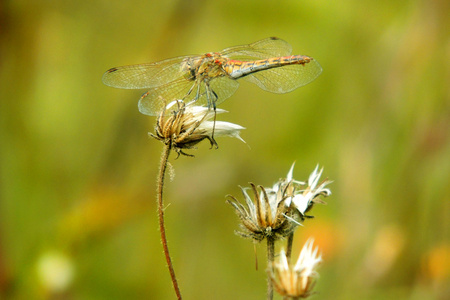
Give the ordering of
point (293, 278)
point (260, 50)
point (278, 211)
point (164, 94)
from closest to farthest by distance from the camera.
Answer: point (293, 278) → point (278, 211) → point (164, 94) → point (260, 50)

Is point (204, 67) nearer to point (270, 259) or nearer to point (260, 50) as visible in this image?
point (260, 50)

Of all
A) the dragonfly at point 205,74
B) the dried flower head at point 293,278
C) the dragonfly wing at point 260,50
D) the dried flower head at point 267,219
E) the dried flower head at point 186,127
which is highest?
the dragonfly wing at point 260,50

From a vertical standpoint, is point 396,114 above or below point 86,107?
below

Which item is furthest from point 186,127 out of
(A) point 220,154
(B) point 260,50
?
(A) point 220,154

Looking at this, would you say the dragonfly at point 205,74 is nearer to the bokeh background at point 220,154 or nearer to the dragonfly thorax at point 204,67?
the dragonfly thorax at point 204,67

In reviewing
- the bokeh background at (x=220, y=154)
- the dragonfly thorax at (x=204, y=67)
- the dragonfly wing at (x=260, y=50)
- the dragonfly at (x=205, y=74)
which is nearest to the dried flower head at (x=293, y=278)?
the dragonfly at (x=205, y=74)

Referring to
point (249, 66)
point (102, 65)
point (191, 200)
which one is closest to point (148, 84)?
point (249, 66)

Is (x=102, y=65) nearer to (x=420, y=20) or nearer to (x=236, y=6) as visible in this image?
(x=236, y=6)
